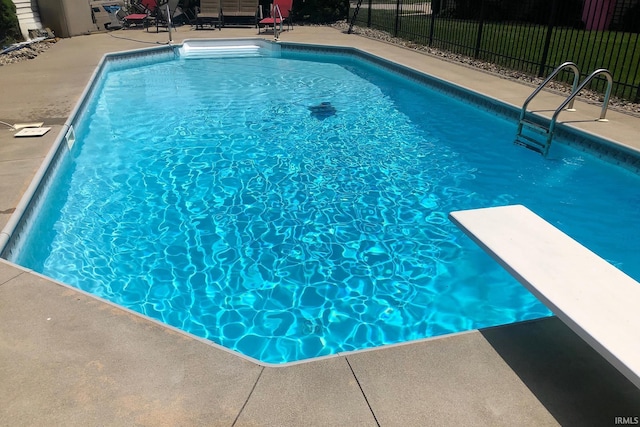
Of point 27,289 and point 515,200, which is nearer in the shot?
point 27,289

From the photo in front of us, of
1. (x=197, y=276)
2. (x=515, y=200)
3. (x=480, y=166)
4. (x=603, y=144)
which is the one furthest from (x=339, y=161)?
(x=603, y=144)

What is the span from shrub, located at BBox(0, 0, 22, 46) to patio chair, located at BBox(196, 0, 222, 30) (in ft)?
18.0

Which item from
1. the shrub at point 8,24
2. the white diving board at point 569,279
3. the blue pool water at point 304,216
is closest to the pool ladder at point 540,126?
the blue pool water at point 304,216

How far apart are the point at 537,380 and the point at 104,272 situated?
3554 mm

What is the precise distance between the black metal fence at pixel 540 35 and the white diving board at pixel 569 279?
595cm

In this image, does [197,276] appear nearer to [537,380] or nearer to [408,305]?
[408,305]

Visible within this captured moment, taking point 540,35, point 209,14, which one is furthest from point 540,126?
point 209,14

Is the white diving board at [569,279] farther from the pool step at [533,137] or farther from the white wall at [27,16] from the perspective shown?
the white wall at [27,16]

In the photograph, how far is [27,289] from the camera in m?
3.14

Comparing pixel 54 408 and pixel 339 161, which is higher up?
pixel 54 408

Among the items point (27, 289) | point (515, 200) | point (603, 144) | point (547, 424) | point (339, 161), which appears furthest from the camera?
point (339, 161)

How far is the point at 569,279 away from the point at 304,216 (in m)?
3.05

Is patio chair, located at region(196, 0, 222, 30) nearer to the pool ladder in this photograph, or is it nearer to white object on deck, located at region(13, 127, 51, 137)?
white object on deck, located at region(13, 127, 51, 137)

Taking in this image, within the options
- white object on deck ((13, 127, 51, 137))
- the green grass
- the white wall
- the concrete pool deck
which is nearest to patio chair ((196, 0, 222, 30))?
the white wall
